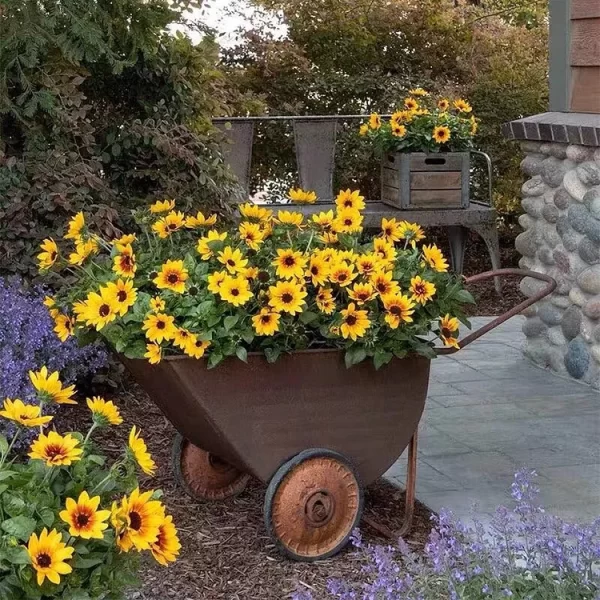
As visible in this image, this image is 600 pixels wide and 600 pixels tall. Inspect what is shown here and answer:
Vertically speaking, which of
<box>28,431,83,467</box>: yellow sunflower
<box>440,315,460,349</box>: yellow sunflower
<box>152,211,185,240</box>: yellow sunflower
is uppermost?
<box>152,211,185,240</box>: yellow sunflower

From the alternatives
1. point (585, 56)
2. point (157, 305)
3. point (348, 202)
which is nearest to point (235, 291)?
point (157, 305)

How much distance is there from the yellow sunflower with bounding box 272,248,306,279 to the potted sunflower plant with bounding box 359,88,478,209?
3815 millimetres

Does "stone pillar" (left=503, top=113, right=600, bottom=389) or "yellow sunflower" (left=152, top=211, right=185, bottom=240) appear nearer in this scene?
"yellow sunflower" (left=152, top=211, right=185, bottom=240)

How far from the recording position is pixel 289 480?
2729 mm

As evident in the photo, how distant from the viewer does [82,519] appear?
1.82 meters

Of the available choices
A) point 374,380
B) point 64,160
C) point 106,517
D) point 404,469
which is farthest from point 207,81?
point 106,517

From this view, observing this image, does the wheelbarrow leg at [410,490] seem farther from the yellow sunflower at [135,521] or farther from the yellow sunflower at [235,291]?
the yellow sunflower at [135,521]

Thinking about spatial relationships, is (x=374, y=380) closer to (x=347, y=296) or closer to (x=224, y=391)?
(x=347, y=296)

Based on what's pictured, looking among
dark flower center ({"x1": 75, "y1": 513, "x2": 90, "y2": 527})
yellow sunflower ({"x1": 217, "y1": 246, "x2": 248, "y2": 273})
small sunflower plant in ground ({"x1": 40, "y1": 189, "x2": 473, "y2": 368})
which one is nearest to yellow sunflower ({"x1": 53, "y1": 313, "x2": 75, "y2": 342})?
small sunflower plant in ground ({"x1": 40, "y1": 189, "x2": 473, "y2": 368})

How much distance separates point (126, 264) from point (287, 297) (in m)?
0.41

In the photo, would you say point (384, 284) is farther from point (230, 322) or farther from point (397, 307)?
point (230, 322)

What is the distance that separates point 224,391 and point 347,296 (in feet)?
1.28

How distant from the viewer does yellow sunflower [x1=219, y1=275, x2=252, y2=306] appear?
2520 millimetres

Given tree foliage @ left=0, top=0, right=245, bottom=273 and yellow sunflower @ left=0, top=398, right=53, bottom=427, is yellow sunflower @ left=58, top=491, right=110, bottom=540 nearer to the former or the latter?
yellow sunflower @ left=0, top=398, right=53, bottom=427
